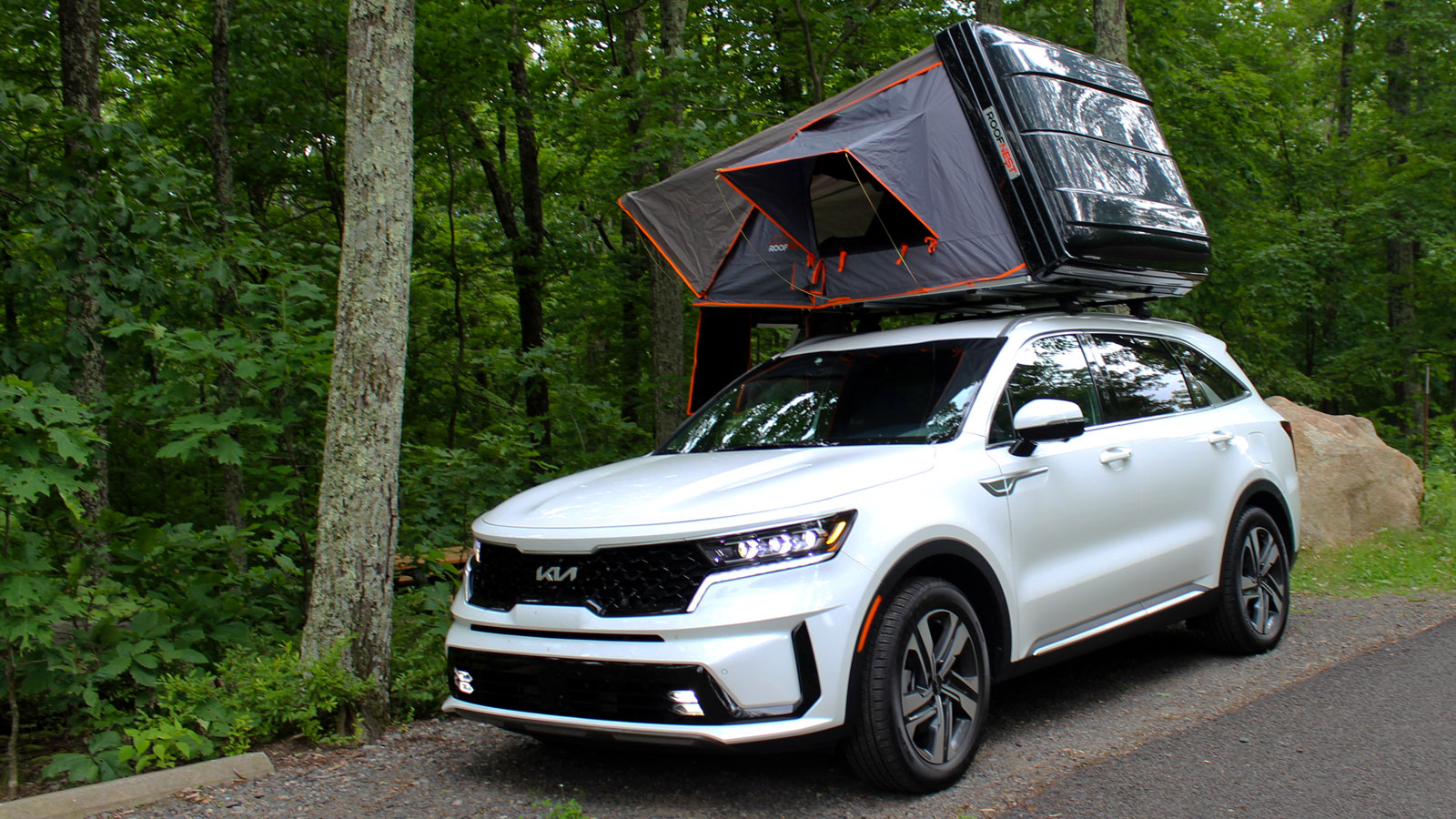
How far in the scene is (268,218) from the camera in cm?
1318

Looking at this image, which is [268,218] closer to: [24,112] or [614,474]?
[24,112]

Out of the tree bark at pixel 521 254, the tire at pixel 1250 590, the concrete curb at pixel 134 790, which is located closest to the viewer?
the concrete curb at pixel 134 790

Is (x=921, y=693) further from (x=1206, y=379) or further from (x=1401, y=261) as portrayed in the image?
(x=1401, y=261)

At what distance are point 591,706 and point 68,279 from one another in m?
4.61

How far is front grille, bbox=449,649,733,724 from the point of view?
346cm

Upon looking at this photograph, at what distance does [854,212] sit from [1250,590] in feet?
10.3

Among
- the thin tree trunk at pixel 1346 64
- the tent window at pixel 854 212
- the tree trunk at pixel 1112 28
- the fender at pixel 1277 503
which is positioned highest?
the thin tree trunk at pixel 1346 64

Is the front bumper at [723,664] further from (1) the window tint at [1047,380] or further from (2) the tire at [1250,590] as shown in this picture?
(2) the tire at [1250,590]

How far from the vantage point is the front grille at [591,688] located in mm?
3465

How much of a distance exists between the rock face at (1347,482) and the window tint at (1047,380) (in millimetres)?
5558

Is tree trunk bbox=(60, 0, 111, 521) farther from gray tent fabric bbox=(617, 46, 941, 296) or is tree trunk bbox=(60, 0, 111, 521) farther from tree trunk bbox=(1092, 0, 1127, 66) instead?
tree trunk bbox=(1092, 0, 1127, 66)

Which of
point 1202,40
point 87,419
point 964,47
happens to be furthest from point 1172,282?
point 1202,40

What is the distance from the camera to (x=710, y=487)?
3.95 metres

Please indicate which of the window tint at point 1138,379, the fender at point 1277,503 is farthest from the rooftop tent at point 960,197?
the fender at point 1277,503
